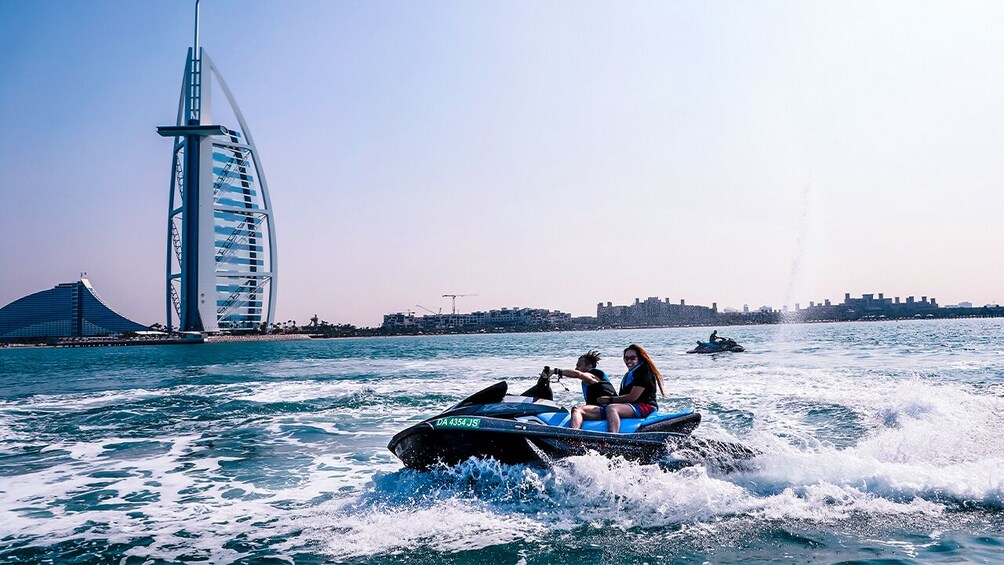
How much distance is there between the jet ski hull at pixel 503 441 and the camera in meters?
7.46

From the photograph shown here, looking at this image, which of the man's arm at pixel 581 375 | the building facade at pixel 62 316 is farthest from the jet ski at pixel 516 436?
the building facade at pixel 62 316

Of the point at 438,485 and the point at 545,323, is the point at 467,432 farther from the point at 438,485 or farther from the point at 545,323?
the point at 545,323

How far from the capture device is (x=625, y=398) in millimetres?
8281

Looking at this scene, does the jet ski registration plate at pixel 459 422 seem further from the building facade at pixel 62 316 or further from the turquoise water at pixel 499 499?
the building facade at pixel 62 316

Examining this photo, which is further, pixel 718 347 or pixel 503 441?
pixel 718 347

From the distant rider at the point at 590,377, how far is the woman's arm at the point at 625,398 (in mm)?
126

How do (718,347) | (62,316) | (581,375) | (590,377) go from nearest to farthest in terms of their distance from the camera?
1. (581,375)
2. (590,377)
3. (718,347)
4. (62,316)

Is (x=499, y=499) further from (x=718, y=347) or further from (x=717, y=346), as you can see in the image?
(x=717, y=346)

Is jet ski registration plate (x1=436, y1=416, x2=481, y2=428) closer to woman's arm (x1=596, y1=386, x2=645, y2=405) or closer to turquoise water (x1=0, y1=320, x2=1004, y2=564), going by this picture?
turquoise water (x1=0, y1=320, x2=1004, y2=564)

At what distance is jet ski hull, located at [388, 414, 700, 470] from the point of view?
24.5 ft

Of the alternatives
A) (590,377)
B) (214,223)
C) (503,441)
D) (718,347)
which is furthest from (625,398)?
(214,223)

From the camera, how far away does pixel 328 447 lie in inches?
460

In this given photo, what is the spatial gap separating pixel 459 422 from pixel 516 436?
64 centimetres

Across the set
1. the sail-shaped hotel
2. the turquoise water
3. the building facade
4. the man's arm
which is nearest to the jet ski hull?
the turquoise water
